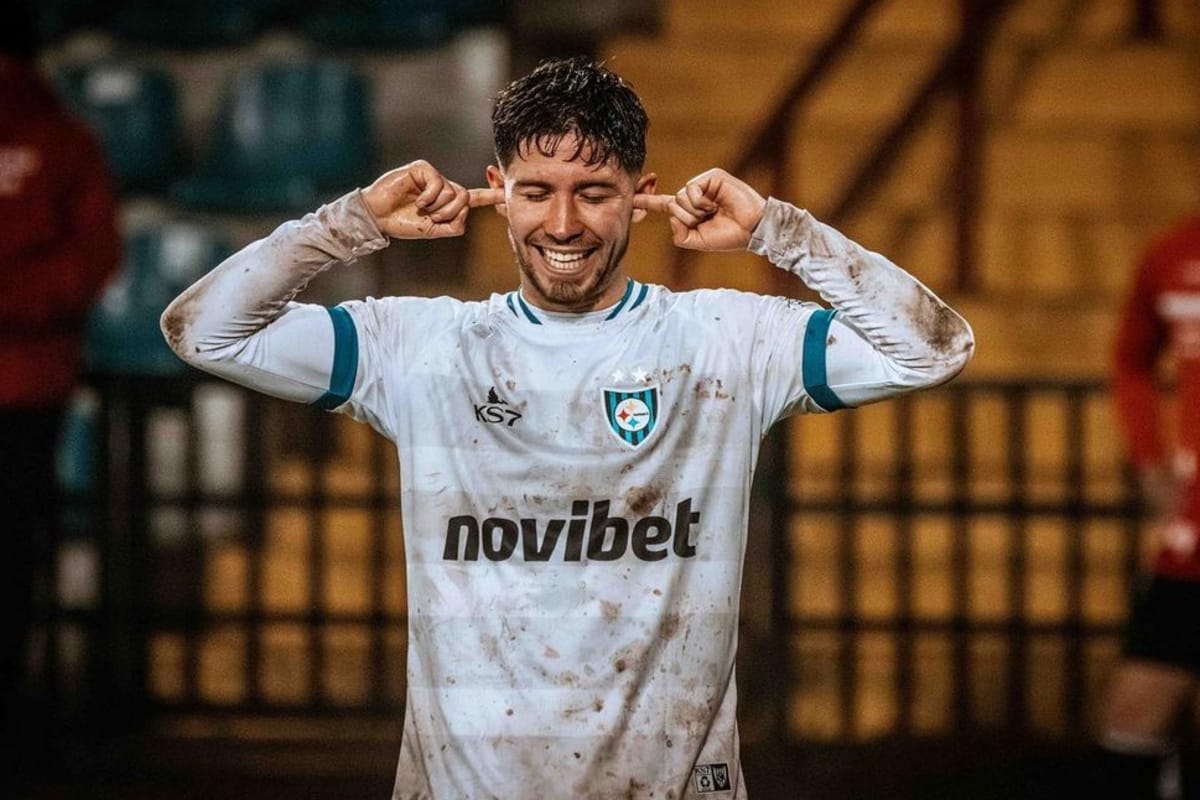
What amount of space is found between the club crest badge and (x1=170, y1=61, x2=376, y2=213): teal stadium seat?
5.80m

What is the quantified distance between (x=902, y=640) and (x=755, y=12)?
3918 millimetres

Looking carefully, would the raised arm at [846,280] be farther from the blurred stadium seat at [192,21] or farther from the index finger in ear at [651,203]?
the blurred stadium seat at [192,21]

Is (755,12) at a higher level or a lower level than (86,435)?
higher

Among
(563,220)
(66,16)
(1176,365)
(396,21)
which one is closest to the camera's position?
(563,220)

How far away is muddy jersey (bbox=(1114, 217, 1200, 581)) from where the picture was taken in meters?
5.15

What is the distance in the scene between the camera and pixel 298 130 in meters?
8.92

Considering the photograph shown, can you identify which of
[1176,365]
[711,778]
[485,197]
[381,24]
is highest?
[381,24]

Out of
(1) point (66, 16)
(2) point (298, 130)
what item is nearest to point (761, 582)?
(2) point (298, 130)

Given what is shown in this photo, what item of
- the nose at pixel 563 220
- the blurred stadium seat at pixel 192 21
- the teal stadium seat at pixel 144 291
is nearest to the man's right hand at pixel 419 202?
the nose at pixel 563 220

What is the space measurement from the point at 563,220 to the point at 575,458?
0.37m

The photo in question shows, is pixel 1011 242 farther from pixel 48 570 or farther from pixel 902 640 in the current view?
pixel 48 570

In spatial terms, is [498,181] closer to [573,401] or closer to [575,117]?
[575,117]

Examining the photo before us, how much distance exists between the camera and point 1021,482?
20.9 feet

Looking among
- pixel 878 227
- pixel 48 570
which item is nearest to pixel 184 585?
pixel 48 570
